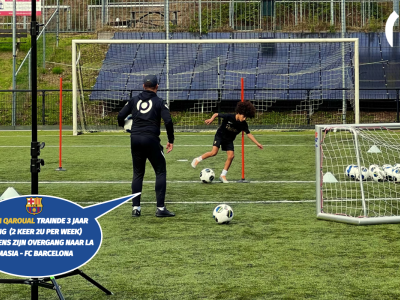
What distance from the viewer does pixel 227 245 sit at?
727 centimetres

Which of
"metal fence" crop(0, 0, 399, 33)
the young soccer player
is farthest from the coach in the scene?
"metal fence" crop(0, 0, 399, 33)

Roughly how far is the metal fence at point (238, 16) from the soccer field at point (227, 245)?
758 inches

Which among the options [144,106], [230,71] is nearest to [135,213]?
[144,106]

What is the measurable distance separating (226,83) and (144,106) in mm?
17818

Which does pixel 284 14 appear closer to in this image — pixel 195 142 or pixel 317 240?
pixel 195 142

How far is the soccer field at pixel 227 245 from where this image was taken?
5652 mm

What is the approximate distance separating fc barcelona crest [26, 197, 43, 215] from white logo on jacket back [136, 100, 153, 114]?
173 inches

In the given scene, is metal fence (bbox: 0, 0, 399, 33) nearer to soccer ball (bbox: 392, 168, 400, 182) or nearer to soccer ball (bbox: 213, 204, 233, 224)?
soccer ball (bbox: 392, 168, 400, 182)

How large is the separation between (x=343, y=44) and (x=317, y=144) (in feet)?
53.6

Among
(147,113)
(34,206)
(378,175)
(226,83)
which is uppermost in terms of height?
(226,83)

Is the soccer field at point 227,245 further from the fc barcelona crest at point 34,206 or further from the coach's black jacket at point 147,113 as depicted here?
the fc barcelona crest at point 34,206

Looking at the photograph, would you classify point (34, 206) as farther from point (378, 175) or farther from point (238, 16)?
point (238, 16)

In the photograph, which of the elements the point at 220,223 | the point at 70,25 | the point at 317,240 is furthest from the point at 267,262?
the point at 70,25

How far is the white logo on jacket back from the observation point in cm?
872
